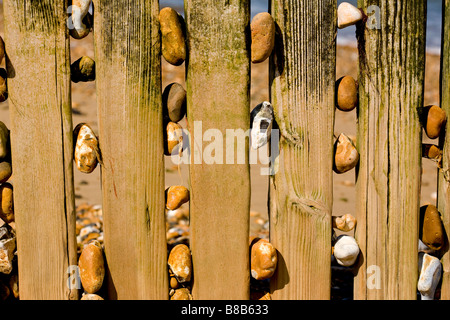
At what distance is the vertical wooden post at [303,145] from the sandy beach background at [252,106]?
29.1 inches

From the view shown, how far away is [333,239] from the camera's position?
7.68ft

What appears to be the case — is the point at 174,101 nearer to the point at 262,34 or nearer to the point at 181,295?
the point at 262,34

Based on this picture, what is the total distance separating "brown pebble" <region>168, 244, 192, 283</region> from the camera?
7.23 ft

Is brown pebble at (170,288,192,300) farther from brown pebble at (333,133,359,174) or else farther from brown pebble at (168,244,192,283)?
brown pebble at (333,133,359,174)

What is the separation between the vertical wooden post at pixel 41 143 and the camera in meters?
2.05

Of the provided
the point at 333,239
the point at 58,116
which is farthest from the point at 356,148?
the point at 58,116

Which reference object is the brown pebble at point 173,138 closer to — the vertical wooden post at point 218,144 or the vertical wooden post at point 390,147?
the vertical wooden post at point 218,144

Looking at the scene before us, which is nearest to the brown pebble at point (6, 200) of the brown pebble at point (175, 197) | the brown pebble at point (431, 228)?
the brown pebble at point (175, 197)

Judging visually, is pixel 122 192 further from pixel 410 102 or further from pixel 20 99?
pixel 410 102

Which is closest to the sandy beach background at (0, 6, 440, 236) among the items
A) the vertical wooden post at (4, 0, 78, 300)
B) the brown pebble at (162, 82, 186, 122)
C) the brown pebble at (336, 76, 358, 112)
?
the brown pebble at (162, 82, 186, 122)

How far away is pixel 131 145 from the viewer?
2.12 m

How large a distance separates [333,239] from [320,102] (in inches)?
25.7

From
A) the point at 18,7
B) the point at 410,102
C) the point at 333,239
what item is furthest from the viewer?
the point at 333,239

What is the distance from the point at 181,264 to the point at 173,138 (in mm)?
555
